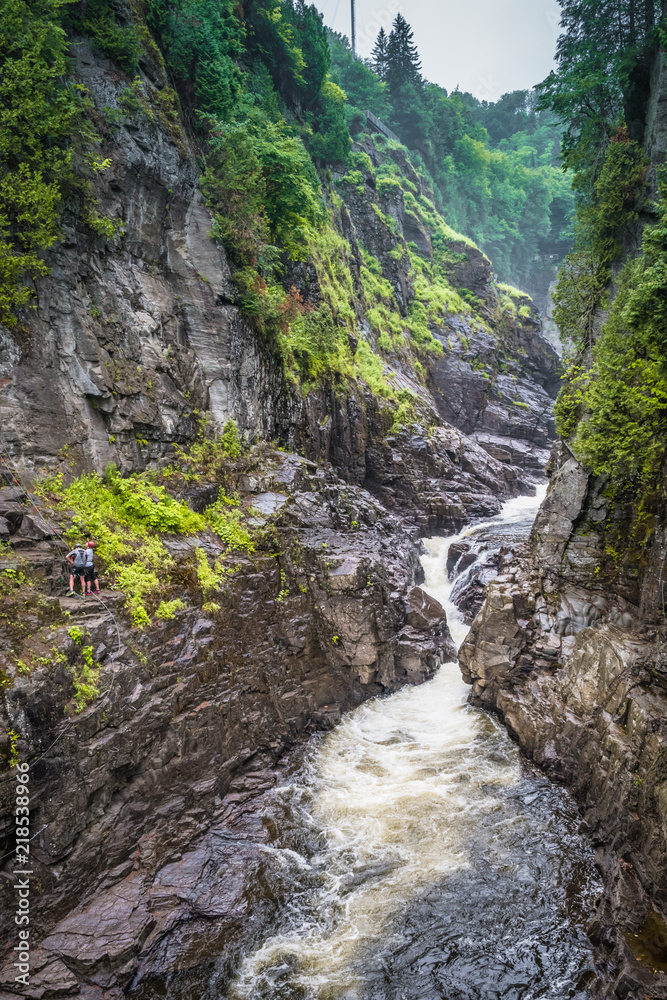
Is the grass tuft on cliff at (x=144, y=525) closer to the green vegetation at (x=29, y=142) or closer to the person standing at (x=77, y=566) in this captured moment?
the person standing at (x=77, y=566)

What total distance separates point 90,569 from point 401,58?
2140 inches

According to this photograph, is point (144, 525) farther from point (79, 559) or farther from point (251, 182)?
point (251, 182)

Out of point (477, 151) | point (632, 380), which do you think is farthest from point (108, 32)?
point (477, 151)

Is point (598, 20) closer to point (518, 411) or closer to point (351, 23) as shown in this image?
point (518, 411)

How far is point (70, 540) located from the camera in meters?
10.4

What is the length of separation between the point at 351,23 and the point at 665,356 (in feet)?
197

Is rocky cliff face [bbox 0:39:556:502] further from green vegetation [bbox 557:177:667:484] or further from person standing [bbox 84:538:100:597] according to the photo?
green vegetation [bbox 557:177:667:484]

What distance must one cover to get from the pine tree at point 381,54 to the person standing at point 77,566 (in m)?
53.6

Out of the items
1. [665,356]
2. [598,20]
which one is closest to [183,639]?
[665,356]

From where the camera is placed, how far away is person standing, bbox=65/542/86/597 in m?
9.78

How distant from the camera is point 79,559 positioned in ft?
32.3

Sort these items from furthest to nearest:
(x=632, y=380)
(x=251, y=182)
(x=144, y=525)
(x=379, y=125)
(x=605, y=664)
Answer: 1. (x=379, y=125)
2. (x=251, y=182)
3. (x=144, y=525)
4. (x=632, y=380)
5. (x=605, y=664)

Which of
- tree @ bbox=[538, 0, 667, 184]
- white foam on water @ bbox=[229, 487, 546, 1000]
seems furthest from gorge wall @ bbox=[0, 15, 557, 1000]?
tree @ bbox=[538, 0, 667, 184]

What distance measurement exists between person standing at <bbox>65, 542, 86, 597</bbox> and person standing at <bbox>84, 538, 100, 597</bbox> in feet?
0.21
